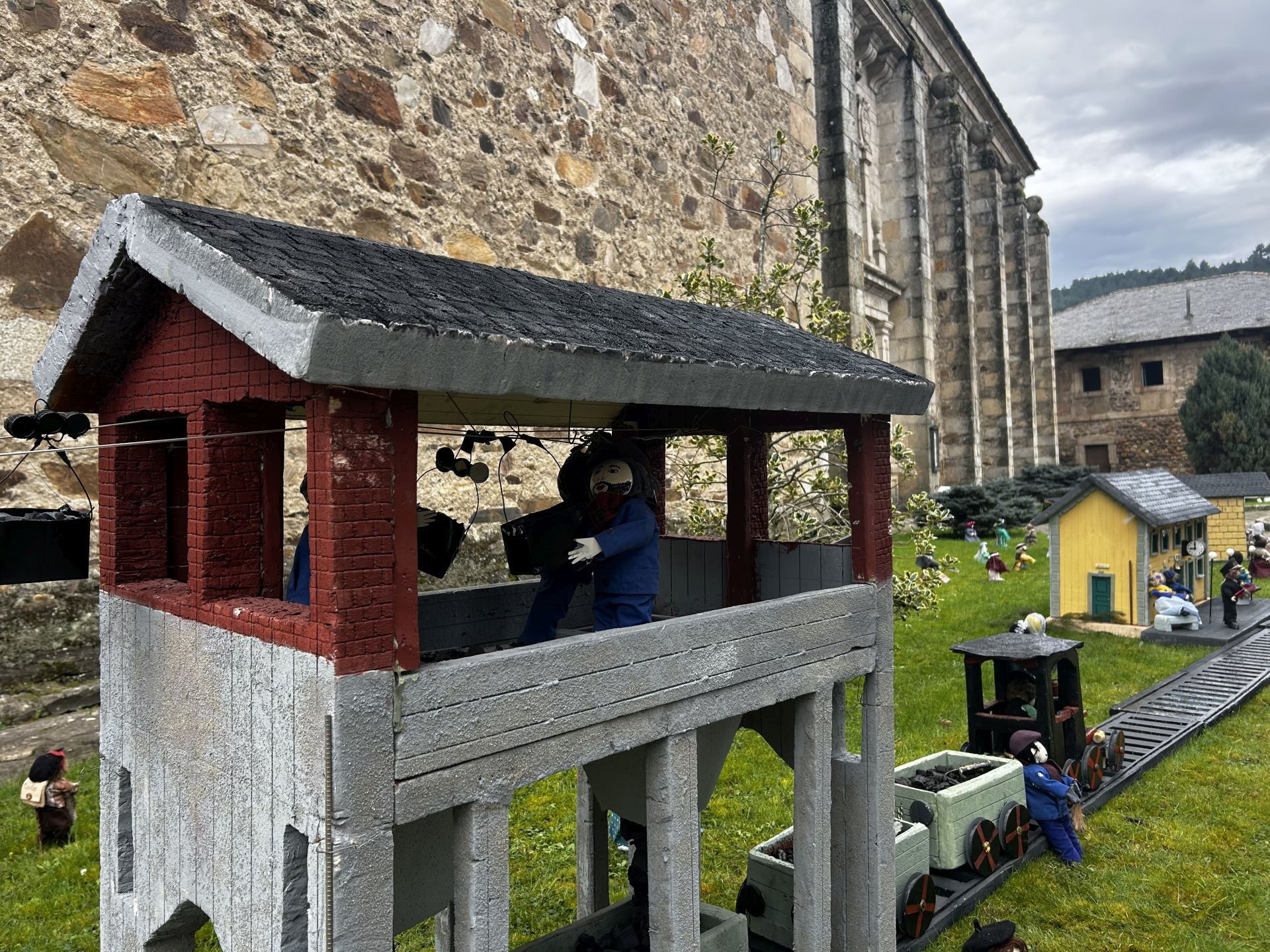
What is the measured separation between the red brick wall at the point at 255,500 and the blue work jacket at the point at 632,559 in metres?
1.31

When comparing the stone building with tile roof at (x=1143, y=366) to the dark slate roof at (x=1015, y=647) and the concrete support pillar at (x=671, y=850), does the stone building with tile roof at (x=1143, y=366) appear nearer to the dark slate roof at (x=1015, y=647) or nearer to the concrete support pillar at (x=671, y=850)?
the dark slate roof at (x=1015, y=647)

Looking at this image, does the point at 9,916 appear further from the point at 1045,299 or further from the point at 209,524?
the point at 1045,299

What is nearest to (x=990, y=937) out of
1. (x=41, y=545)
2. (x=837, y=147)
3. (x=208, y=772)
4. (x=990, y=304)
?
(x=208, y=772)

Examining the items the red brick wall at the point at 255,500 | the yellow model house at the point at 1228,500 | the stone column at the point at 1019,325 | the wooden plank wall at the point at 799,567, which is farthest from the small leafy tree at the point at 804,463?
the stone column at the point at 1019,325

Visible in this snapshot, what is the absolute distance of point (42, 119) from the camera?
18.7 feet

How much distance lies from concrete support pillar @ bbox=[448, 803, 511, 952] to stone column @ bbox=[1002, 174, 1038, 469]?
3049 centimetres

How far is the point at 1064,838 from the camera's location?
5852 mm

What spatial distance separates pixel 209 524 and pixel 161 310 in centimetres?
83

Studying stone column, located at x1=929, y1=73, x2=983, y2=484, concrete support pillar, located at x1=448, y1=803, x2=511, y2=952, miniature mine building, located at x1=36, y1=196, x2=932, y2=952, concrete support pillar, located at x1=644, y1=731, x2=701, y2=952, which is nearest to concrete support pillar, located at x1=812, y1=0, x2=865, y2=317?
stone column, located at x1=929, y1=73, x2=983, y2=484

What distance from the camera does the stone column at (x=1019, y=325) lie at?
30547 millimetres

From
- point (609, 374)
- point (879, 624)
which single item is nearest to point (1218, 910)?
point (879, 624)

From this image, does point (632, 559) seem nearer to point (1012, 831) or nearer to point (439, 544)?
point (439, 544)

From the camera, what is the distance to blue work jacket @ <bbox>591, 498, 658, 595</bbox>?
3.76 meters

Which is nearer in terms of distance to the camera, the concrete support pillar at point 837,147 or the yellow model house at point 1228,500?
the concrete support pillar at point 837,147
